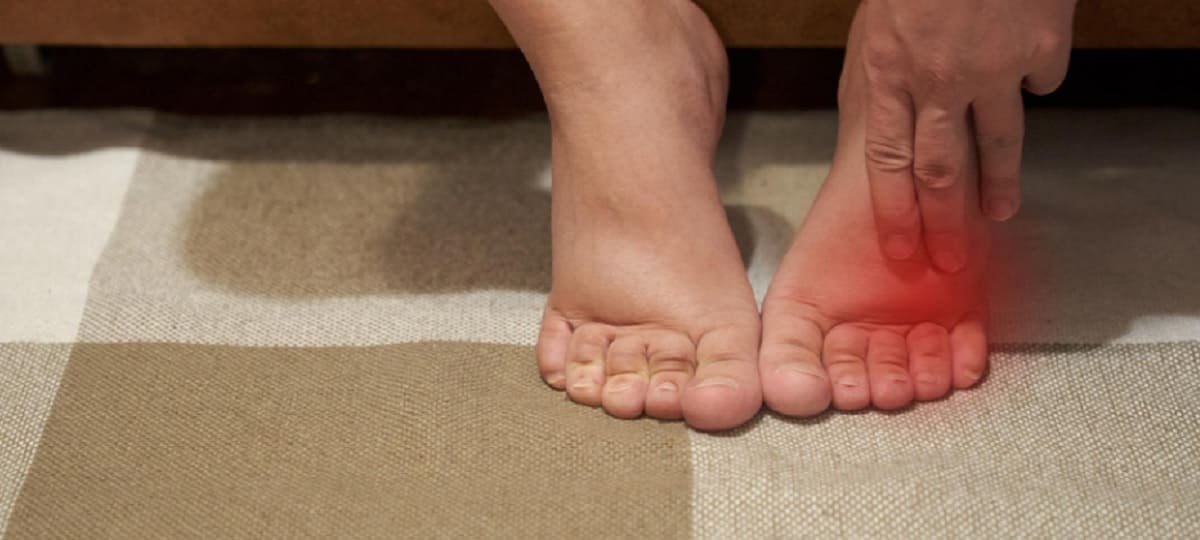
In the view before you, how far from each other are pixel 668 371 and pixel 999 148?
0.80ft

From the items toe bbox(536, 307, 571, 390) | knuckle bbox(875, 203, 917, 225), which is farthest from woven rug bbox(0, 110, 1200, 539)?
knuckle bbox(875, 203, 917, 225)

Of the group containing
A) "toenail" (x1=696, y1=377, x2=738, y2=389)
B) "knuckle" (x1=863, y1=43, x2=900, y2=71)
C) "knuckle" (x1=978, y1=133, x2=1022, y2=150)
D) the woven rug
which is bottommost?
the woven rug

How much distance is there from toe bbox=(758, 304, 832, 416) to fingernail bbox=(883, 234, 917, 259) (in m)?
0.07

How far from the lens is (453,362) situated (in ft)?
2.40

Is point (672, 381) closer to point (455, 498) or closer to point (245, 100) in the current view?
point (455, 498)

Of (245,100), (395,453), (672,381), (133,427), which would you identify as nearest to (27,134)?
(245,100)

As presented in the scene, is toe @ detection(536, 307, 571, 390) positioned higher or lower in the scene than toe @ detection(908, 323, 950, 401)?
lower

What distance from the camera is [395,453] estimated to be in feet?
2.19

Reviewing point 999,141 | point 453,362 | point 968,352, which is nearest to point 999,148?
point 999,141

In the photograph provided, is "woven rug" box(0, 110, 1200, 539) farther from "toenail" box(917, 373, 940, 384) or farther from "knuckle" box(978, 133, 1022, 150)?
"knuckle" box(978, 133, 1022, 150)

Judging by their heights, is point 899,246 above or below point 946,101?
below

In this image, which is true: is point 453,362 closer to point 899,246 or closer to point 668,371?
point 668,371

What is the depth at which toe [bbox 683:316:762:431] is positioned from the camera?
66cm

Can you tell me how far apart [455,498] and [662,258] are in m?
0.20
